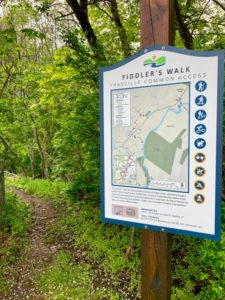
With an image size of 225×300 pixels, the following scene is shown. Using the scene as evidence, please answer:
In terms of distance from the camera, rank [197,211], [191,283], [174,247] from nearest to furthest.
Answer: [197,211] → [191,283] → [174,247]

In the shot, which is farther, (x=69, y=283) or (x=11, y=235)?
(x=11, y=235)

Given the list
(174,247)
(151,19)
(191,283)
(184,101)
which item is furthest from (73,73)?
(191,283)

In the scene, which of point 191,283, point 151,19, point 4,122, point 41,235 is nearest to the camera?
point 151,19

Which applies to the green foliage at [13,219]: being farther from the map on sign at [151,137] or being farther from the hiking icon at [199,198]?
the hiking icon at [199,198]

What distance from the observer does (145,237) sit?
1795mm

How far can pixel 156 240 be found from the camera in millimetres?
1745

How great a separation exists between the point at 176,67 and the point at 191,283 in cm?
272

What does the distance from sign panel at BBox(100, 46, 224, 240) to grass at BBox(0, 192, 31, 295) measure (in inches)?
108

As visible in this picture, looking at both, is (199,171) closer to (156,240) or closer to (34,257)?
(156,240)

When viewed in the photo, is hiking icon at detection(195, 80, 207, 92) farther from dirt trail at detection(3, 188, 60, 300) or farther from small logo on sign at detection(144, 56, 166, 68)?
dirt trail at detection(3, 188, 60, 300)

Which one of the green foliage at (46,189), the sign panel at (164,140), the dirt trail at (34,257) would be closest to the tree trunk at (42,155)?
the green foliage at (46,189)

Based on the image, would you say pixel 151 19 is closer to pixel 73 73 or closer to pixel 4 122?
pixel 73 73

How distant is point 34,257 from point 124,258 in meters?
1.50

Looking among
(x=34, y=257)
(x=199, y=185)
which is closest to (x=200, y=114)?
(x=199, y=185)
